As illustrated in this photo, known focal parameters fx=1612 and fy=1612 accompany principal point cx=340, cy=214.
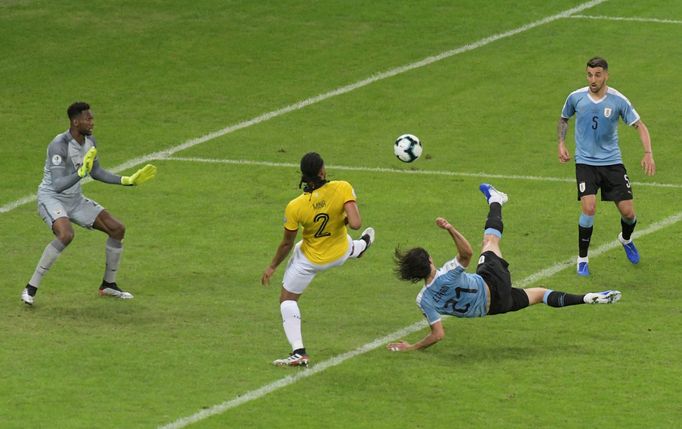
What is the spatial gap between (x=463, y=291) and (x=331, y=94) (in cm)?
1387

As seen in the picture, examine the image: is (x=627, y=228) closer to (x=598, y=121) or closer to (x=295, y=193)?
(x=598, y=121)

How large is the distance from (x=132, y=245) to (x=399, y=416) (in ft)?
25.2

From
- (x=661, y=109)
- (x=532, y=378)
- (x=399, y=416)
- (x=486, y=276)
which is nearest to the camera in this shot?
(x=399, y=416)

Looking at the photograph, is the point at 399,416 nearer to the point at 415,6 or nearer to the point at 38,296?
the point at 38,296

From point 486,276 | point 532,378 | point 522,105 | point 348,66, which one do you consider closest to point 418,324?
point 486,276

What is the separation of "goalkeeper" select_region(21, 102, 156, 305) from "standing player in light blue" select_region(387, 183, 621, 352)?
375 cm

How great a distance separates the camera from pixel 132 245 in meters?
21.6

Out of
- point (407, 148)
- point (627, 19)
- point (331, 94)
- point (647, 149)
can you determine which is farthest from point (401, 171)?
point (627, 19)

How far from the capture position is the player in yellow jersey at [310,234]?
1634 cm

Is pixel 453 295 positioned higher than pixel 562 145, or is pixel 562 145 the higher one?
pixel 562 145

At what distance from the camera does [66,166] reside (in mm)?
18828

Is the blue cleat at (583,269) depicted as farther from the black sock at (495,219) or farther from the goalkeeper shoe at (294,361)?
the goalkeeper shoe at (294,361)

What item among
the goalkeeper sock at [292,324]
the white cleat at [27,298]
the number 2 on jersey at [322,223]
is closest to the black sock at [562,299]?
the number 2 on jersey at [322,223]

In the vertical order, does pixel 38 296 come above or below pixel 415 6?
below
